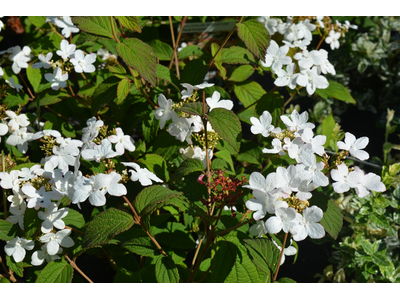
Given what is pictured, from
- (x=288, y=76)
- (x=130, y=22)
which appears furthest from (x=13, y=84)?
(x=288, y=76)

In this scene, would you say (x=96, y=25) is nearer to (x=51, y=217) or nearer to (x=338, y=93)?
(x=51, y=217)

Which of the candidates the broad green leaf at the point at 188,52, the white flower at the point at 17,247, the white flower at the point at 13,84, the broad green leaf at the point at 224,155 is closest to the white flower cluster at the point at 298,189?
the broad green leaf at the point at 224,155

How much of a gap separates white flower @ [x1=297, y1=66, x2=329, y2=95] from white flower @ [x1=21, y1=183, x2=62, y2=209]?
2.90ft

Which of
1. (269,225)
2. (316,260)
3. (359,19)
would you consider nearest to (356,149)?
(269,225)

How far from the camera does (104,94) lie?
1.25 metres

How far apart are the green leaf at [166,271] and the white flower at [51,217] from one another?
0.30 meters

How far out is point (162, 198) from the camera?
2.78 feet

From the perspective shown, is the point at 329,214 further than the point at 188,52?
No

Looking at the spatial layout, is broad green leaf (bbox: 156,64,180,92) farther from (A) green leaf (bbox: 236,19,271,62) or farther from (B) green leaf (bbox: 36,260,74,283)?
(B) green leaf (bbox: 36,260,74,283)

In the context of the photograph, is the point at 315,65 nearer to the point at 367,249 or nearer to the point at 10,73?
the point at 367,249

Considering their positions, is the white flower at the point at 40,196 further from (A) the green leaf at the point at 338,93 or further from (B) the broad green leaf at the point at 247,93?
(A) the green leaf at the point at 338,93

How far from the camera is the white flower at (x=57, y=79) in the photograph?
1.37 m

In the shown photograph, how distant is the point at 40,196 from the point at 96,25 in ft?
1.83

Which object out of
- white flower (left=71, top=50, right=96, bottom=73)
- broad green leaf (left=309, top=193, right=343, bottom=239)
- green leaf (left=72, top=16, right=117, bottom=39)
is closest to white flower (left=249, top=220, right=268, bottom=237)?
broad green leaf (left=309, top=193, right=343, bottom=239)
